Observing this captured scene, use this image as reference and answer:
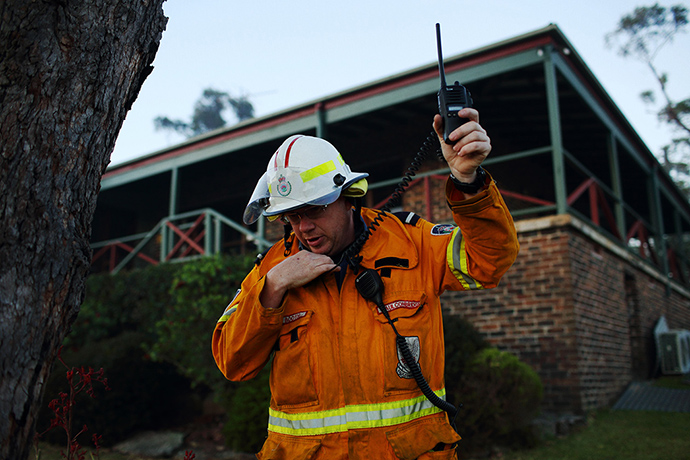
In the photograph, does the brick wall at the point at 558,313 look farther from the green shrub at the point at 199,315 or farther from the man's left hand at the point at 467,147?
the man's left hand at the point at 467,147

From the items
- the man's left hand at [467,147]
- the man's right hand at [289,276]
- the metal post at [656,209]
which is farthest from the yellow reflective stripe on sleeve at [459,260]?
the metal post at [656,209]

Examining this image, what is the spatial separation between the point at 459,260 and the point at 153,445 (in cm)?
542

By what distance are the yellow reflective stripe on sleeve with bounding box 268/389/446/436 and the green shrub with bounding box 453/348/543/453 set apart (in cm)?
355

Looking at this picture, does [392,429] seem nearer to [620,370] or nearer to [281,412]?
[281,412]

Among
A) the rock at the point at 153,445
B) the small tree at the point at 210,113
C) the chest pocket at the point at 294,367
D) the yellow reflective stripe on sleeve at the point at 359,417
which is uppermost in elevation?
the small tree at the point at 210,113

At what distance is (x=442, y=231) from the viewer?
2.17 meters

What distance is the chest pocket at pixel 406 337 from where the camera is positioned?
1.91m

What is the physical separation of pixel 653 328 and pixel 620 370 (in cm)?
320

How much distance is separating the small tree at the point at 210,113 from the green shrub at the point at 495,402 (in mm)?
36970

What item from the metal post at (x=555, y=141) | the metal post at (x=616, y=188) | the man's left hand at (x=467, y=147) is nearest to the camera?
the man's left hand at (x=467, y=147)

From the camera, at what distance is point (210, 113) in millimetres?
40719

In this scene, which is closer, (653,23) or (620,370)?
(620,370)

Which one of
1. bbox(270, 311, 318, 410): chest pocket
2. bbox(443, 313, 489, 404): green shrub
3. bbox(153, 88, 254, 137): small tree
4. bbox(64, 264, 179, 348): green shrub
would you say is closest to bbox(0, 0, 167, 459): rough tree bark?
bbox(270, 311, 318, 410): chest pocket

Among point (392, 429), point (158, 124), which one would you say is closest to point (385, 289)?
point (392, 429)
